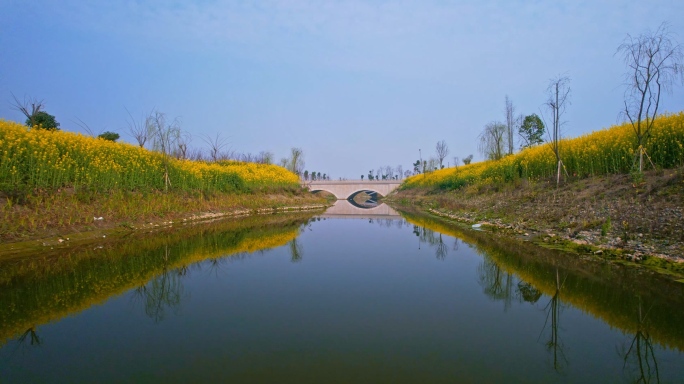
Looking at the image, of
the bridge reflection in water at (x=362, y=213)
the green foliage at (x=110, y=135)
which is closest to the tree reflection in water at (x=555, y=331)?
the bridge reflection in water at (x=362, y=213)

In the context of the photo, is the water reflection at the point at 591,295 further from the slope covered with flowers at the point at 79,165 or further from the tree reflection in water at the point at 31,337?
the slope covered with flowers at the point at 79,165

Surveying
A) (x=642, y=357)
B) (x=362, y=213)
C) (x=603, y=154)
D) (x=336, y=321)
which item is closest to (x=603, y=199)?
(x=603, y=154)

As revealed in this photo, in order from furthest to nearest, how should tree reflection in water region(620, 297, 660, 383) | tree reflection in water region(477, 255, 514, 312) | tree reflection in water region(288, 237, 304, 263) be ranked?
1. tree reflection in water region(288, 237, 304, 263)
2. tree reflection in water region(477, 255, 514, 312)
3. tree reflection in water region(620, 297, 660, 383)

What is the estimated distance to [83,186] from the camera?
492 inches

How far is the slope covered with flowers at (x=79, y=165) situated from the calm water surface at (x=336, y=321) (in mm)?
4688

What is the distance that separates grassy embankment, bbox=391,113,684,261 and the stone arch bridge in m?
43.9

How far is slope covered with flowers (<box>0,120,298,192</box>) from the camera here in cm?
1021

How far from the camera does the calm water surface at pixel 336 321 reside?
2988 mm

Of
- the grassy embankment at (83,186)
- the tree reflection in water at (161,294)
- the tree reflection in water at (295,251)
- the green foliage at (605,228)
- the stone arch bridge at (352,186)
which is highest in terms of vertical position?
the stone arch bridge at (352,186)

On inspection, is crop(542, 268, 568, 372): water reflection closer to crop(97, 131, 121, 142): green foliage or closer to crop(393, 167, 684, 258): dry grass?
crop(393, 167, 684, 258): dry grass

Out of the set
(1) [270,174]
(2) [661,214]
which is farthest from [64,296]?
(1) [270,174]

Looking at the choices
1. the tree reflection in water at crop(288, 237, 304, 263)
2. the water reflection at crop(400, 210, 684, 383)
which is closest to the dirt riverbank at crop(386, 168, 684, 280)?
the water reflection at crop(400, 210, 684, 383)

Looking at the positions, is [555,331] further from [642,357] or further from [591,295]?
[591,295]

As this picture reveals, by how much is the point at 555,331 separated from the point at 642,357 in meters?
0.72
